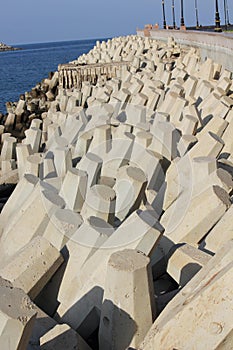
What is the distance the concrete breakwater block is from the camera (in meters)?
1.78

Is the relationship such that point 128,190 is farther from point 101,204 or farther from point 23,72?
point 23,72

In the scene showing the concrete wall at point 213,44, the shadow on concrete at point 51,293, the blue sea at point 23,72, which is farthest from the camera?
the blue sea at point 23,72

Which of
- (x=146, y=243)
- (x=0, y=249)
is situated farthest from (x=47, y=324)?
(x=0, y=249)

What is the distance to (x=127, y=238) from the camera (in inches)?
85.2

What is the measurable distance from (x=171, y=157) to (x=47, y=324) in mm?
1897

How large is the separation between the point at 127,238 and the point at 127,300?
36 cm

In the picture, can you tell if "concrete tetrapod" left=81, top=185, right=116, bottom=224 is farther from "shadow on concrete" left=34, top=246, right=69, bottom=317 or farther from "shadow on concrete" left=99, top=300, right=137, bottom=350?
"shadow on concrete" left=99, top=300, right=137, bottom=350

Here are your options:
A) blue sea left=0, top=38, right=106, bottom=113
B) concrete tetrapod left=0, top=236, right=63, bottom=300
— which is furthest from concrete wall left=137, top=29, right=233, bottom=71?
blue sea left=0, top=38, right=106, bottom=113

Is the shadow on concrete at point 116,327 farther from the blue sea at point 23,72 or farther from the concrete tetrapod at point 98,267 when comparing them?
the blue sea at point 23,72

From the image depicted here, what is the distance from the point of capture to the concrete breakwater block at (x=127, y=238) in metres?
1.78

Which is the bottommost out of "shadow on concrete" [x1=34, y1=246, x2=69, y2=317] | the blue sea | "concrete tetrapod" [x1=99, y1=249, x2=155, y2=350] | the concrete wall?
the blue sea

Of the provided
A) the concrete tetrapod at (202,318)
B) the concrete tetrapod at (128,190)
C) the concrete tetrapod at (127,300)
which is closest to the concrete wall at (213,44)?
the concrete tetrapod at (128,190)

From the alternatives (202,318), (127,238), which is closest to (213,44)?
(127,238)

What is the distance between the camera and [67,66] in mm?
→ 12820
